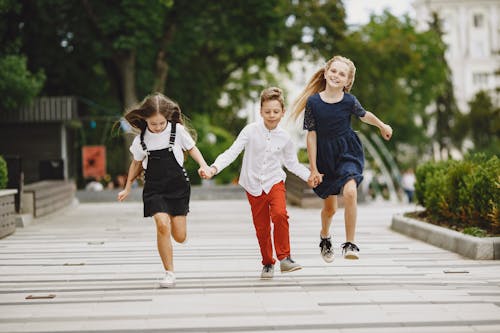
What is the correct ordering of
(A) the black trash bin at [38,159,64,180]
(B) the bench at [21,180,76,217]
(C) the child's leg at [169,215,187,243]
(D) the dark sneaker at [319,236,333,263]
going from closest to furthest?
(C) the child's leg at [169,215,187,243] < (D) the dark sneaker at [319,236,333,263] < (B) the bench at [21,180,76,217] < (A) the black trash bin at [38,159,64,180]

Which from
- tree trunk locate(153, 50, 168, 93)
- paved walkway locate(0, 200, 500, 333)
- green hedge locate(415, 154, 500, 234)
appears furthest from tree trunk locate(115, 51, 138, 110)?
paved walkway locate(0, 200, 500, 333)

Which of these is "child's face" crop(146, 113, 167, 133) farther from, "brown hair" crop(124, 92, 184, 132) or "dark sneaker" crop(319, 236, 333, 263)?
"dark sneaker" crop(319, 236, 333, 263)

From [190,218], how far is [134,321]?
12322 mm

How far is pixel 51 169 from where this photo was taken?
24766 millimetres

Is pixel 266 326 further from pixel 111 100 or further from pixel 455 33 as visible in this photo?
pixel 455 33

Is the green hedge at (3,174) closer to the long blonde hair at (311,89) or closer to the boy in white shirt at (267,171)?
the long blonde hair at (311,89)

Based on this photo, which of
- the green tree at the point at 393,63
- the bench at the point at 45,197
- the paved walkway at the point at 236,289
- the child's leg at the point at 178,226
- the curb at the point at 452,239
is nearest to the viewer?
the paved walkway at the point at 236,289

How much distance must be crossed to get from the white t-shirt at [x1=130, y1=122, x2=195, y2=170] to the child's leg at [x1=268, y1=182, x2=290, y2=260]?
860mm

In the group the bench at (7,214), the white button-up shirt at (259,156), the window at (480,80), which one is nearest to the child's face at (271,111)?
the white button-up shirt at (259,156)

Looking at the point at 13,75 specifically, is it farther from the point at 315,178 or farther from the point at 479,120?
the point at 479,120

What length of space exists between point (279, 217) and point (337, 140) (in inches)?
36.7

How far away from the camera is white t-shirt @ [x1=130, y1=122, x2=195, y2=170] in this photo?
332 inches

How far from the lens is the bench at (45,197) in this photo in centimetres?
1792

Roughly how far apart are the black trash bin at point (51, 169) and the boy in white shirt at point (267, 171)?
16363 mm
